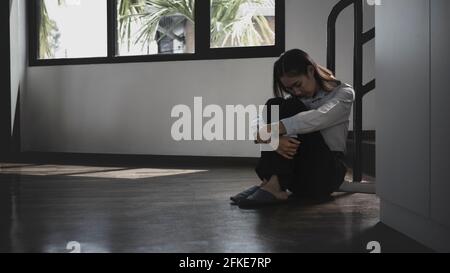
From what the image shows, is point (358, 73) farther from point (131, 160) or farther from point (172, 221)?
point (131, 160)

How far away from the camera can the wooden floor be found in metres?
1.53

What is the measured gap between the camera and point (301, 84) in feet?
7.48

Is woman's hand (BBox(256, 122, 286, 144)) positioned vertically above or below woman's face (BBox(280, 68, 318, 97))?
below

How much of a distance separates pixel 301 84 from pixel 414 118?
809 mm

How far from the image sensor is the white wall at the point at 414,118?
1.35m

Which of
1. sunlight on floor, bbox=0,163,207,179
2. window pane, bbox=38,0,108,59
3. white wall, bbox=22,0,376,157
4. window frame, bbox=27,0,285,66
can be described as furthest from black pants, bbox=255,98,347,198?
window pane, bbox=38,0,108,59

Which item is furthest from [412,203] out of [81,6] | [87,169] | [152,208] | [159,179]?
[81,6]

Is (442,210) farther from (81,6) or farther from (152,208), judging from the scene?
(81,6)

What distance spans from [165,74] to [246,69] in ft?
2.18

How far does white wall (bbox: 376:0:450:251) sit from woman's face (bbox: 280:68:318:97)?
477 mm

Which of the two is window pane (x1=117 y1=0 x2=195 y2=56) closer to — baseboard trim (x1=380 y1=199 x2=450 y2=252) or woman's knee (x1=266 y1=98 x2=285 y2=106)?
woman's knee (x1=266 y1=98 x2=285 y2=106)

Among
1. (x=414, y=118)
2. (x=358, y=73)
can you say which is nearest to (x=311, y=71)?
(x=358, y=73)

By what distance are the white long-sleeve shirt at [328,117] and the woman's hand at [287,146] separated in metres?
0.03

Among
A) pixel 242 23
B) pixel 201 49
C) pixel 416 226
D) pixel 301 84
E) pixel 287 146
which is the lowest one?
pixel 416 226
